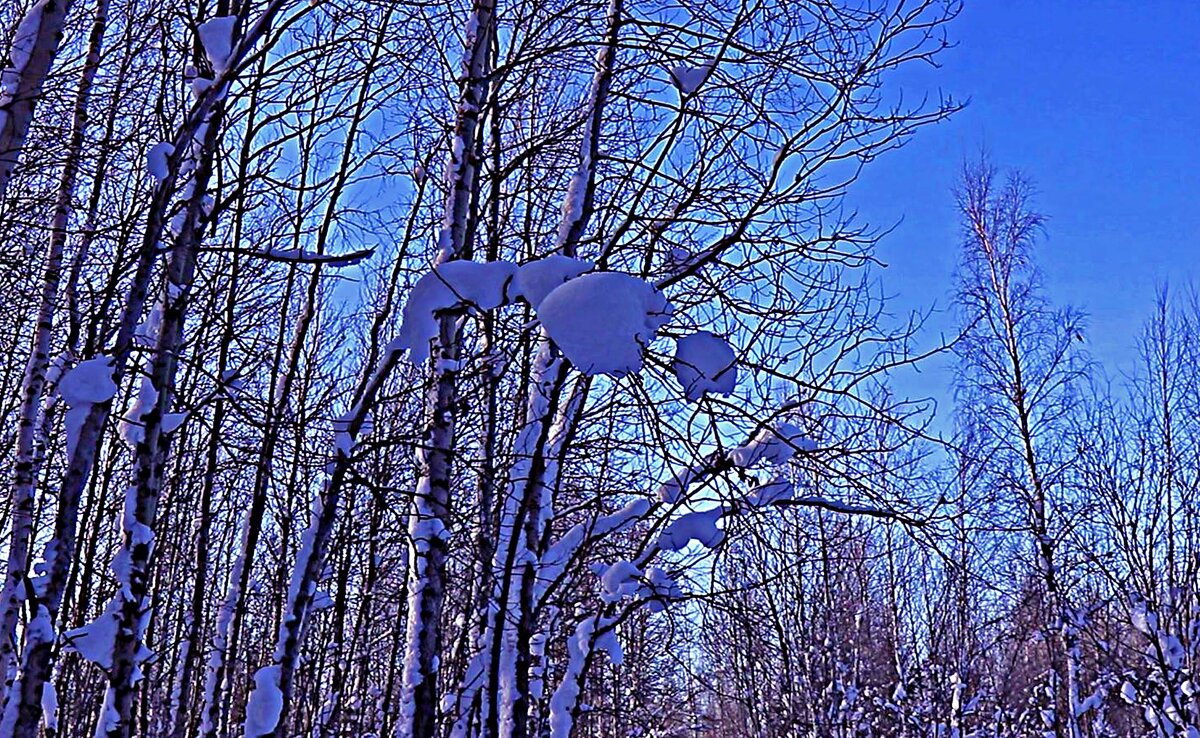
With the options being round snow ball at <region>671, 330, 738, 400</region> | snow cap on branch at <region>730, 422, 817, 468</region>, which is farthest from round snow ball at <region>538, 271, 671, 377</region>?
snow cap on branch at <region>730, 422, 817, 468</region>

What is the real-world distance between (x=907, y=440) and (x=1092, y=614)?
12.9 m

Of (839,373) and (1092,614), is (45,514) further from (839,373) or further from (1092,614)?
(1092,614)

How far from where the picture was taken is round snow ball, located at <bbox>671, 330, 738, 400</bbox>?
2.47m

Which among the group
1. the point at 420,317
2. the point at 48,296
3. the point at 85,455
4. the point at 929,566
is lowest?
the point at 420,317

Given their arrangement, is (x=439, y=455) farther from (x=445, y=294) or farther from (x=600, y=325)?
(x=600, y=325)

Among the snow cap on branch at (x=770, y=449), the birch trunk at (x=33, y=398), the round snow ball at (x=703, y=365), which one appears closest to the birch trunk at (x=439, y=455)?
the snow cap on branch at (x=770, y=449)

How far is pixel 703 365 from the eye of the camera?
249cm

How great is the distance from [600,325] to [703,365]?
36cm

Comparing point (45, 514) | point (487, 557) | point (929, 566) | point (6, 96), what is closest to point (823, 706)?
point (929, 566)

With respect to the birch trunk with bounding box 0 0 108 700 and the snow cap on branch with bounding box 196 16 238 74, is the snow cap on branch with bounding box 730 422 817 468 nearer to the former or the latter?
the snow cap on branch with bounding box 196 16 238 74

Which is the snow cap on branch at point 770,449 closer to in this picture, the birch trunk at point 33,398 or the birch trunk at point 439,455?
the birch trunk at point 439,455

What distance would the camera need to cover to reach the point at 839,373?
338 cm

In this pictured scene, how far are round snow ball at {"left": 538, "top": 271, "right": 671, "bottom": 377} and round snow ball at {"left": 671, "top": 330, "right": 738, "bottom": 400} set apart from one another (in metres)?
0.21

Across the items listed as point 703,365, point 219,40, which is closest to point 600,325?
point 703,365
